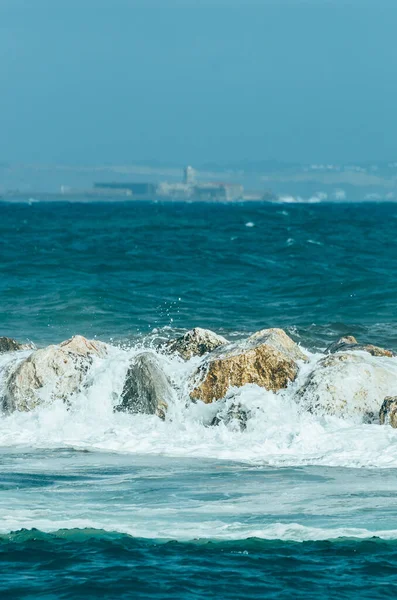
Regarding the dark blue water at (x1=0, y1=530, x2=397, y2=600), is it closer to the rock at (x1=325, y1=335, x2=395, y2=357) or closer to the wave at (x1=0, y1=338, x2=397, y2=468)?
the wave at (x1=0, y1=338, x2=397, y2=468)

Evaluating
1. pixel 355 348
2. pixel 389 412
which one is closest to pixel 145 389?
pixel 389 412

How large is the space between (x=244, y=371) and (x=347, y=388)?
1854 millimetres

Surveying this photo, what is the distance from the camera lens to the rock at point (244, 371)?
17422 millimetres

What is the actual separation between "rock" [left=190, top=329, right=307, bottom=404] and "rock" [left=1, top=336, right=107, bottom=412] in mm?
2276

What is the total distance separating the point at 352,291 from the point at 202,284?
19.3 ft

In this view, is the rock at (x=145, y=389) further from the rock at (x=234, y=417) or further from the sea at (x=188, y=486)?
the rock at (x=234, y=417)

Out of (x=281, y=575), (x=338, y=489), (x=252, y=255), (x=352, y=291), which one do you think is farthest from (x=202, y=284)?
(x=281, y=575)

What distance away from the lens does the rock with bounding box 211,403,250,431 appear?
16.4 m

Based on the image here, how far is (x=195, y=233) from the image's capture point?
216ft

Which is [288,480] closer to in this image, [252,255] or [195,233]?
[252,255]

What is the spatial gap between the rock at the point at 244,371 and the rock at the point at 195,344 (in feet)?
5.49

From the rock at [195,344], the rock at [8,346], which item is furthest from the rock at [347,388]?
the rock at [8,346]

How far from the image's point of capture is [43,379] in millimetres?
17938

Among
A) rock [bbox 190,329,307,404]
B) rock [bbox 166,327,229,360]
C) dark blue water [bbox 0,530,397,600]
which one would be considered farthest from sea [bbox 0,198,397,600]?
rock [bbox 166,327,229,360]
